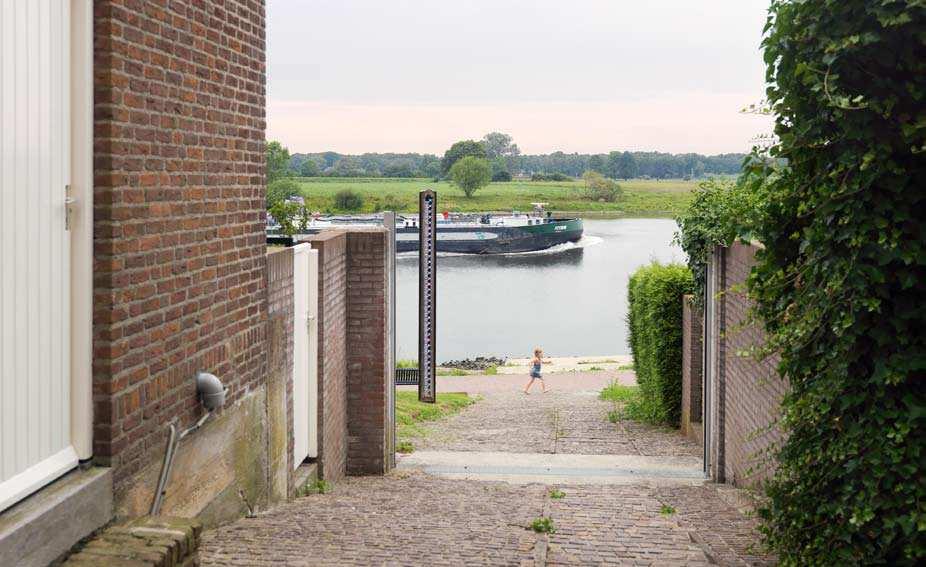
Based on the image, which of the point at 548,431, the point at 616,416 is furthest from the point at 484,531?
the point at 616,416

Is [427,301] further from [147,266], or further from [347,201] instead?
[347,201]

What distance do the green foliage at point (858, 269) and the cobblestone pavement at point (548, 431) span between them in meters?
9.21

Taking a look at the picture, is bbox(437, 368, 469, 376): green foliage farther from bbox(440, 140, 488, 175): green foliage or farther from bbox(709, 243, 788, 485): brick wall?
bbox(440, 140, 488, 175): green foliage

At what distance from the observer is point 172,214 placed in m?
5.52

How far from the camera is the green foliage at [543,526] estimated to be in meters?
7.27

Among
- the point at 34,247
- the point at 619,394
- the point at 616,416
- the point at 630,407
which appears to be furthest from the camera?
the point at 619,394

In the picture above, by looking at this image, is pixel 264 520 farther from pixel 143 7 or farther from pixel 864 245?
pixel 864 245

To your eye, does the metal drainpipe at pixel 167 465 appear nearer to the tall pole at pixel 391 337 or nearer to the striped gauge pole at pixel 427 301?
the tall pole at pixel 391 337

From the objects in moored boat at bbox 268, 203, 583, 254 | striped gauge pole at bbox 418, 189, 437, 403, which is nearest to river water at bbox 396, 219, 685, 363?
moored boat at bbox 268, 203, 583, 254

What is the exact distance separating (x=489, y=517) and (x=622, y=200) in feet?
293

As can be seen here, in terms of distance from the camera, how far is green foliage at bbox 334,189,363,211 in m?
87.3

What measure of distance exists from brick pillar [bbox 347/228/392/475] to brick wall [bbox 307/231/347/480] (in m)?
0.09

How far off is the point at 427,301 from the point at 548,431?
4.43m

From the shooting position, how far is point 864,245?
15.2 feet
